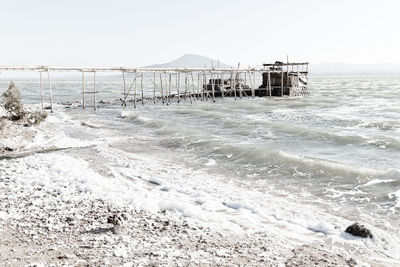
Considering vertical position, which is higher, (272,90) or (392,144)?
(272,90)

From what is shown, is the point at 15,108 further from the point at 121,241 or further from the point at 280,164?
the point at 121,241

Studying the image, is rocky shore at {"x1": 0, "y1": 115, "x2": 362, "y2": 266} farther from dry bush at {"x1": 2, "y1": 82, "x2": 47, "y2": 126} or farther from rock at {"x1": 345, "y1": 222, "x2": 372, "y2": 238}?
dry bush at {"x1": 2, "y1": 82, "x2": 47, "y2": 126}

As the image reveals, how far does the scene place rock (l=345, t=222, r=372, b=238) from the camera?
657cm

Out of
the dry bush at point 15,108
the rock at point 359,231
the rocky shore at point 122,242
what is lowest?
the rock at point 359,231

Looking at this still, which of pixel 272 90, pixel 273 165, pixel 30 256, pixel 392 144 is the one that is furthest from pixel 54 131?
pixel 272 90

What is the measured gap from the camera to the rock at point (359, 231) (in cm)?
657

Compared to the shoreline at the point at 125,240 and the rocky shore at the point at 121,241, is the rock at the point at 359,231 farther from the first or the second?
the rocky shore at the point at 121,241

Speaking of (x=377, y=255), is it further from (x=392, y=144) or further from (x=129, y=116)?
(x=129, y=116)

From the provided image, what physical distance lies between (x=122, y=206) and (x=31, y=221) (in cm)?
177

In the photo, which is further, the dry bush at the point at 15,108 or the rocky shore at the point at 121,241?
the dry bush at the point at 15,108

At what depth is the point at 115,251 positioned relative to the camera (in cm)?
552

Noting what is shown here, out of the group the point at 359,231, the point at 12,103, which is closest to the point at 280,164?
the point at 359,231

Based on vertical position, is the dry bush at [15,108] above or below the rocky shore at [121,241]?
above

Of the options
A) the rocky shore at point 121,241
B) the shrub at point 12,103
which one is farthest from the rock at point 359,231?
the shrub at point 12,103
